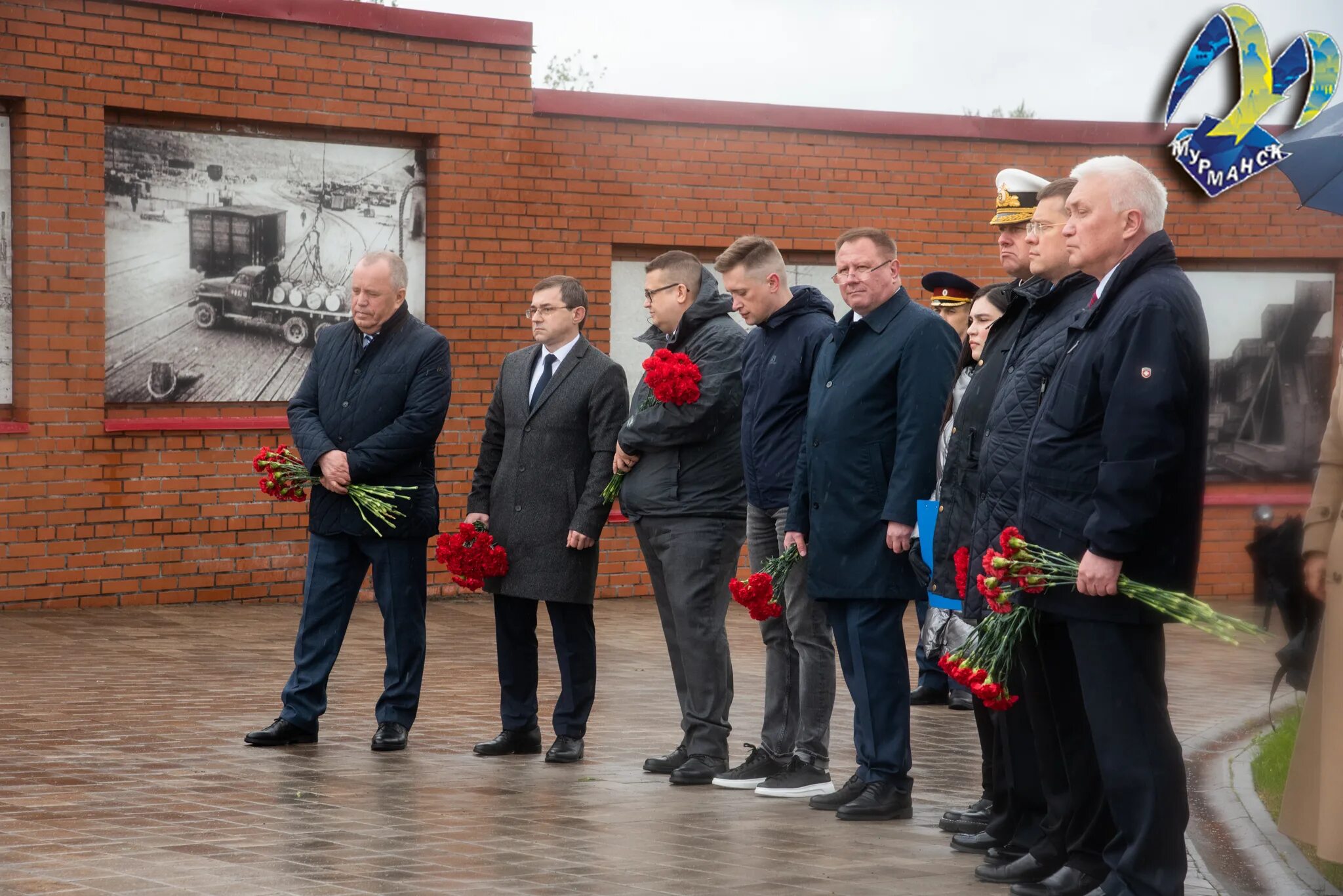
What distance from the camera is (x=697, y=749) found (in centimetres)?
738

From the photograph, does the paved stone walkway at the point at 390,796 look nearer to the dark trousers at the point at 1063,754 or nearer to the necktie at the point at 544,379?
the dark trousers at the point at 1063,754

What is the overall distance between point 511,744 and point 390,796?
3.69 ft

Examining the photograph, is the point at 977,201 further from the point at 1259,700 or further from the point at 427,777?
the point at 427,777

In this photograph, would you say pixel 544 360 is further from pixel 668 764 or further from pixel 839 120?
pixel 839 120

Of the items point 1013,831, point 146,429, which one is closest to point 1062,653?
point 1013,831

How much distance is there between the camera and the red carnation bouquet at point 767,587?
6.91 metres

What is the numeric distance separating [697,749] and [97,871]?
2644mm

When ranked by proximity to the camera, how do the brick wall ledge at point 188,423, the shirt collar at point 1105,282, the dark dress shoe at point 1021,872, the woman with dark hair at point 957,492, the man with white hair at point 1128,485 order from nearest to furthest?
the man with white hair at point 1128,485
the shirt collar at point 1105,282
the dark dress shoe at point 1021,872
the woman with dark hair at point 957,492
the brick wall ledge at point 188,423

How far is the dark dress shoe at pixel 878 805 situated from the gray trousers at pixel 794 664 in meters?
0.54

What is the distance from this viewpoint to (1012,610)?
528 centimetres

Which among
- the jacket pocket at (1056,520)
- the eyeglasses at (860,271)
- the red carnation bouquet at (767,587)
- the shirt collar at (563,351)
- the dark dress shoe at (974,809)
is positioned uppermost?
the eyeglasses at (860,271)

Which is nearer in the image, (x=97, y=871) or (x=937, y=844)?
(x=97, y=871)

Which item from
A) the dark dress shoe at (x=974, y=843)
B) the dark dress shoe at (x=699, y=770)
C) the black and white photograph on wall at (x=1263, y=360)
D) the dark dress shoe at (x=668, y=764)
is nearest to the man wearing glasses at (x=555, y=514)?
the dark dress shoe at (x=668, y=764)

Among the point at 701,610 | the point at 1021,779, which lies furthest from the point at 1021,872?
the point at 701,610
